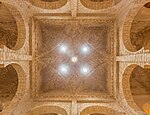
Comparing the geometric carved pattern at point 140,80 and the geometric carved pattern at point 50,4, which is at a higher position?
the geometric carved pattern at point 50,4

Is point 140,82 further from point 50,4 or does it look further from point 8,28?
point 8,28

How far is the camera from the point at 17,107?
7.13m

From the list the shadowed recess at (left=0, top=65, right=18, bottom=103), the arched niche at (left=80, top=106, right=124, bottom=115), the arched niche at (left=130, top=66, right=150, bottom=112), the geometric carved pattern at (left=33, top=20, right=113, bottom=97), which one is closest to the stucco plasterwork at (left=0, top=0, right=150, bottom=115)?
the arched niche at (left=80, top=106, right=124, bottom=115)

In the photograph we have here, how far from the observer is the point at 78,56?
10.3 metres

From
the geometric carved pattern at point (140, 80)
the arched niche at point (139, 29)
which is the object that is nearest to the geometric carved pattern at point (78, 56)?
the arched niche at point (139, 29)

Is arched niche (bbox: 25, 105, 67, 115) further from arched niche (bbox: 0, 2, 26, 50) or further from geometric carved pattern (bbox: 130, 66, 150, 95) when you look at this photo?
geometric carved pattern (bbox: 130, 66, 150, 95)

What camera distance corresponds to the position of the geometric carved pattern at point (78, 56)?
9.86m

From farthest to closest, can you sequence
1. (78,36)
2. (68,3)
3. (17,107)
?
1. (78,36)
2. (68,3)
3. (17,107)

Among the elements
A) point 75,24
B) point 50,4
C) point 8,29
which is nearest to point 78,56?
point 75,24

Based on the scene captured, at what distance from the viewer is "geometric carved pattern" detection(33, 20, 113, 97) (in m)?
9.86

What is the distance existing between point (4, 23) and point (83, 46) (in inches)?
143

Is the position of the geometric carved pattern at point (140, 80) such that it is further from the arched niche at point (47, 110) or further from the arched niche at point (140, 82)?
the arched niche at point (47, 110)

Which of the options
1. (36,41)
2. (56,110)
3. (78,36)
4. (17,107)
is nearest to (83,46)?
(78,36)

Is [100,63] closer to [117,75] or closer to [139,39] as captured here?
[117,75]
